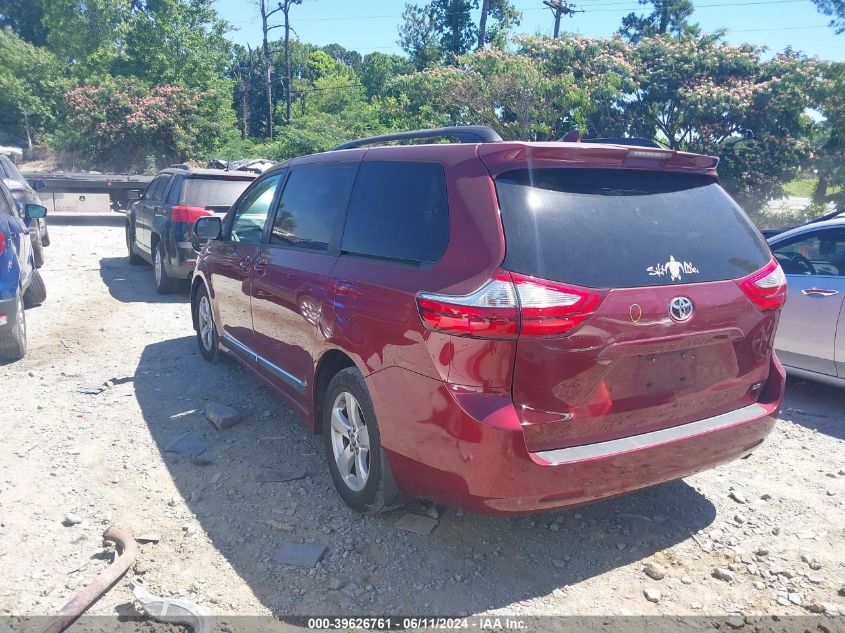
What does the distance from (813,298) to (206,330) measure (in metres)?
5.16

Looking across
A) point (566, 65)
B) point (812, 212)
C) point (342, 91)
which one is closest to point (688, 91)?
point (566, 65)

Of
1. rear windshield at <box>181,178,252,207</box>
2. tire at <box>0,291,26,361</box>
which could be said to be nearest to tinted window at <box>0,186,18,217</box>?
rear windshield at <box>181,178,252,207</box>

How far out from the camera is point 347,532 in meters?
3.44

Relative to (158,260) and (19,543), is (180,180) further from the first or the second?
(19,543)

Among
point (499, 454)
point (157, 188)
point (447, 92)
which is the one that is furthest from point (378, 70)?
point (499, 454)

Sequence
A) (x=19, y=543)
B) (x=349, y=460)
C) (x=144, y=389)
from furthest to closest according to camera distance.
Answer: (x=144, y=389), (x=349, y=460), (x=19, y=543)

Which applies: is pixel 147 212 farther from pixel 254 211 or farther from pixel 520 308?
pixel 520 308

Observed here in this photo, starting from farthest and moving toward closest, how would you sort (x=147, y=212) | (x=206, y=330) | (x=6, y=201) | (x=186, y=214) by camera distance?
(x=147, y=212) < (x=186, y=214) < (x=6, y=201) < (x=206, y=330)

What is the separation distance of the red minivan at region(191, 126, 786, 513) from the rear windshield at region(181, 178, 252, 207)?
590 centimetres

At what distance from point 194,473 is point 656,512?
2.71 meters

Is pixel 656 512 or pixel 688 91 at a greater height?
pixel 688 91

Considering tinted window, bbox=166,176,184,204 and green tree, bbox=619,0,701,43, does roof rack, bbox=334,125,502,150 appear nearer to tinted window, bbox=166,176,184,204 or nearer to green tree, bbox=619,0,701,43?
tinted window, bbox=166,176,184,204

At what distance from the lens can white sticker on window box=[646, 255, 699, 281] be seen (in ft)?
9.37

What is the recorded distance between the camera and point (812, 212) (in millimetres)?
19672
